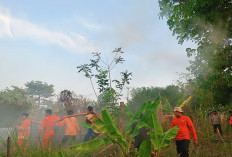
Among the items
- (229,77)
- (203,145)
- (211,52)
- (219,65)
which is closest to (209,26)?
(211,52)

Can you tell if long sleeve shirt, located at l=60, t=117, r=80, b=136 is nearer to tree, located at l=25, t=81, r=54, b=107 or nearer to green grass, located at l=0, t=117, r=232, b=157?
green grass, located at l=0, t=117, r=232, b=157

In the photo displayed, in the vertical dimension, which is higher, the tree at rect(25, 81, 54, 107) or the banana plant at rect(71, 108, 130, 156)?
the tree at rect(25, 81, 54, 107)

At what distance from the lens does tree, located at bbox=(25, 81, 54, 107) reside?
6938 centimetres

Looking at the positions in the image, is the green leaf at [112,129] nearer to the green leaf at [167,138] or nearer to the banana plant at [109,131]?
the banana plant at [109,131]

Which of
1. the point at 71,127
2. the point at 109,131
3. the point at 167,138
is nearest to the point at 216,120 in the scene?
the point at 71,127

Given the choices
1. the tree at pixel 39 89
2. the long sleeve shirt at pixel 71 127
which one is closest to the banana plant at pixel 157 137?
the long sleeve shirt at pixel 71 127

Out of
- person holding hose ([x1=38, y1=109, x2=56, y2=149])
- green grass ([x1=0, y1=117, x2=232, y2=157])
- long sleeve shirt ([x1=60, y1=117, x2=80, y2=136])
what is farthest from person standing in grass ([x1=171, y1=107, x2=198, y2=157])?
long sleeve shirt ([x1=60, y1=117, x2=80, y2=136])

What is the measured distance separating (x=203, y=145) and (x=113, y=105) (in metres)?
3.14

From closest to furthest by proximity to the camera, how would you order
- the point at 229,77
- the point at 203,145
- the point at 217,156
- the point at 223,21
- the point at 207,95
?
the point at 217,156 < the point at 203,145 < the point at 229,77 < the point at 223,21 < the point at 207,95

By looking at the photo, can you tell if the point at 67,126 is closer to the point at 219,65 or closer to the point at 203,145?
the point at 203,145

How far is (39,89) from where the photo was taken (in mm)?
70438

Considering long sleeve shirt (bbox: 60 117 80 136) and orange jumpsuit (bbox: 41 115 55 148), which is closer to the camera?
orange jumpsuit (bbox: 41 115 55 148)

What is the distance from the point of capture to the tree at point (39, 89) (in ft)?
228

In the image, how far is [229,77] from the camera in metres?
7.30
